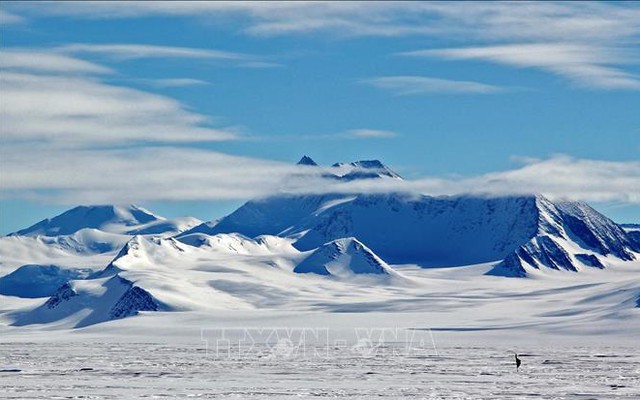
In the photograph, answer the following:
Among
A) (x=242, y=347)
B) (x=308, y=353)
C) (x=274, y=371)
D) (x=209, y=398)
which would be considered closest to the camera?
(x=209, y=398)

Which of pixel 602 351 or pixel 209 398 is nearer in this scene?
pixel 209 398

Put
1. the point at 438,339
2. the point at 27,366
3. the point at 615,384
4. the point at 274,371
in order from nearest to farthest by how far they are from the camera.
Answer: the point at 615,384 < the point at 274,371 < the point at 27,366 < the point at 438,339

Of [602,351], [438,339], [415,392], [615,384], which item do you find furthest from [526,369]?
[438,339]

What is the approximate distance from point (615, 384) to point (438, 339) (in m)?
88.3

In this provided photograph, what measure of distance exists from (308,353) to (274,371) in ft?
100.0

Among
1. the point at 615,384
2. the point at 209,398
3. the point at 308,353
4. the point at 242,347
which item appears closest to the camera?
the point at 209,398

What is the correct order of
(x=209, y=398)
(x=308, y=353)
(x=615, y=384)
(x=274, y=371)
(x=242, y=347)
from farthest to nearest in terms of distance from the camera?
(x=242, y=347), (x=308, y=353), (x=274, y=371), (x=615, y=384), (x=209, y=398)

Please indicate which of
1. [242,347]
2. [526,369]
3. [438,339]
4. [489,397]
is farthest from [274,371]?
[438,339]

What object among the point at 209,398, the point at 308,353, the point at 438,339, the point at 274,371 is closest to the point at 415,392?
the point at 209,398

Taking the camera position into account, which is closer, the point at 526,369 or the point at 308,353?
the point at 526,369

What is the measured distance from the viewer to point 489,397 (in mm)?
87375

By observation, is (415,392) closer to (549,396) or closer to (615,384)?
(549,396)

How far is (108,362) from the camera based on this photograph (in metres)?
126

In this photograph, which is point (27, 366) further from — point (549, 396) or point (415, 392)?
point (549, 396)
